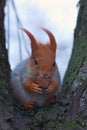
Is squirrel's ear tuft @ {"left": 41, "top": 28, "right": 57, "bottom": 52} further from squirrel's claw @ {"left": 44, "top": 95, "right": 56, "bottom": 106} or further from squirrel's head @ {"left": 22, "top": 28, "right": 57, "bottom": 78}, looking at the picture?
squirrel's claw @ {"left": 44, "top": 95, "right": 56, "bottom": 106}

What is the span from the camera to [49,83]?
160 cm

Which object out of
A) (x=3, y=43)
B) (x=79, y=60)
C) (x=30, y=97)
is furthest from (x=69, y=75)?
(x=3, y=43)

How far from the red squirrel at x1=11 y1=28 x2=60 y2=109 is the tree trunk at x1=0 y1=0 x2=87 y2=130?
0.15 ft

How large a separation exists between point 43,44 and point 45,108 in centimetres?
31

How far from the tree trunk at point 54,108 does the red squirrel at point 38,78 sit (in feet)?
0.15

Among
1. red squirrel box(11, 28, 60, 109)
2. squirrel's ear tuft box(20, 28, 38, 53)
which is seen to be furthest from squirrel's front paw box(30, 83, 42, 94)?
squirrel's ear tuft box(20, 28, 38, 53)

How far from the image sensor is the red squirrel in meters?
1.58

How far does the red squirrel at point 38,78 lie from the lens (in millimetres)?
1583

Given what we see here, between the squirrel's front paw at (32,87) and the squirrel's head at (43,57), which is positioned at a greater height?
the squirrel's head at (43,57)

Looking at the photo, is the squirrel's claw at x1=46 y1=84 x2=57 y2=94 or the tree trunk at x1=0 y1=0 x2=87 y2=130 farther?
the squirrel's claw at x1=46 y1=84 x2=57 y2=94

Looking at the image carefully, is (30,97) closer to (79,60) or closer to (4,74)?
(4,74)

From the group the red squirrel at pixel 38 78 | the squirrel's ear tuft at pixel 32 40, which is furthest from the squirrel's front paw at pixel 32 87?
the squirrel's ear tuft at pixel 32 40

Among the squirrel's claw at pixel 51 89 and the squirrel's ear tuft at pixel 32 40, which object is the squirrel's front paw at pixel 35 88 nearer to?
the squirrel's claw at pixel 51 89

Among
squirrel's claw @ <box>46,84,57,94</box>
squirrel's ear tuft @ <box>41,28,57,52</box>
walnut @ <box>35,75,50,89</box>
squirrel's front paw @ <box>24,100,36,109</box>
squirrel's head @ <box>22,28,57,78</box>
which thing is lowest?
squirrel's front paw @ <box>24,100,36,109</box>
